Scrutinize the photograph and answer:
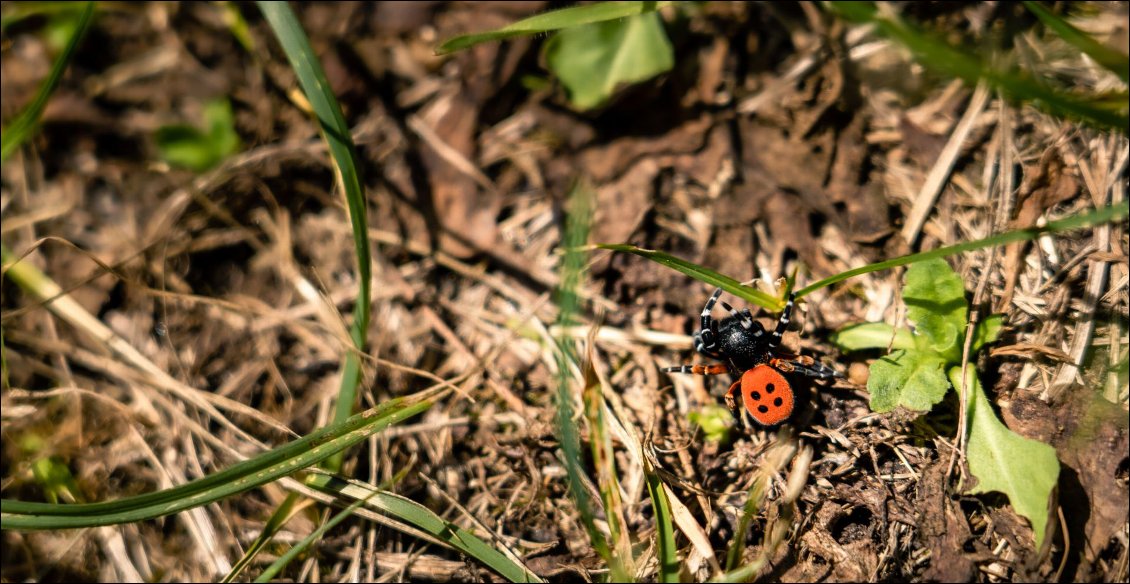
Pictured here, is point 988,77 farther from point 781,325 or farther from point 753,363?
point 753,363

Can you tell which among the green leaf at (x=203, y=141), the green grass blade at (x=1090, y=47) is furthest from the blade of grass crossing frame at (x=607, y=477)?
the green leaf at (x=203, y=141)

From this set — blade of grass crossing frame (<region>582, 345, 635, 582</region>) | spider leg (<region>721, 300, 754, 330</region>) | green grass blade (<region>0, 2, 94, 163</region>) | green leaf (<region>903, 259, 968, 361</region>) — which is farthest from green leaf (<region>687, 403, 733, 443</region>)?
green grass blade (<region>0, 2, 94, 163</region>)

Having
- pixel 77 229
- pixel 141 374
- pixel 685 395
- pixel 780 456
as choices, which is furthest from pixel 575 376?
pixel 77 229

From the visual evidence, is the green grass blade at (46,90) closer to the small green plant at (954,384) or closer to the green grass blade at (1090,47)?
the small green plant at (954,384)

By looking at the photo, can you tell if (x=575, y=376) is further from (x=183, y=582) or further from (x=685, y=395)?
(x=183, y=582)

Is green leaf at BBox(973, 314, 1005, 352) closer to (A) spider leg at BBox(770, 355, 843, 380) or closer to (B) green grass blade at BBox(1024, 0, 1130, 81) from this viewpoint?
(A) spider leg at BBox(770, 355, 843, 380)

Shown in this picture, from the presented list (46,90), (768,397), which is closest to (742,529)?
(768,397)
